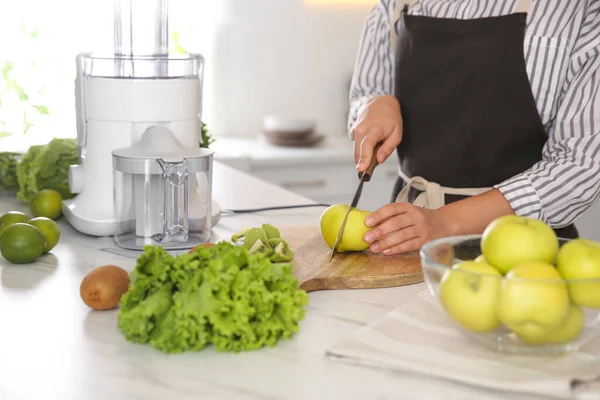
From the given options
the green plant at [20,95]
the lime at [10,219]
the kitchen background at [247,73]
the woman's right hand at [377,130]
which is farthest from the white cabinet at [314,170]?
the lime at [10,219]

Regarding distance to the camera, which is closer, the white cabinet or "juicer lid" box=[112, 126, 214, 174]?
"juicer lid" box=[112, 126, 214, 174]

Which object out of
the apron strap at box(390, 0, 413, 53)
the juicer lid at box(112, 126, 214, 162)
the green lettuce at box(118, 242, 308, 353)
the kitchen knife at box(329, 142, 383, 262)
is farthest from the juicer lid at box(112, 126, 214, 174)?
the apron strap at box(390, 0, 413, 53)

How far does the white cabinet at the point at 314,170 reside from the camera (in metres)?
2.97

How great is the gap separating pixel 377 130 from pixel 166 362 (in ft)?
2.40

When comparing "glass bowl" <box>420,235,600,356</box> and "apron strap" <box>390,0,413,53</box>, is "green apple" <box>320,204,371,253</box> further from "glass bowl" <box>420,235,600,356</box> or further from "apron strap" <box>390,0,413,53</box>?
"apron strap" <box>390,0,413,53</box>

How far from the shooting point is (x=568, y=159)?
1.35 m

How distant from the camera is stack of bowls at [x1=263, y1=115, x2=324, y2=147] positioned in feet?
10.3

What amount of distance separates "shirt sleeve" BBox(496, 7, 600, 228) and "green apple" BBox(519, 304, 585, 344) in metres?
0.51

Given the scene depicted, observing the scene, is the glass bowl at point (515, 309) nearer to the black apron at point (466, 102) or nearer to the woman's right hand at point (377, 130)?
the woman's right hand at point (377, 130)

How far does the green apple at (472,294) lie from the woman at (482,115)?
1.32 feet

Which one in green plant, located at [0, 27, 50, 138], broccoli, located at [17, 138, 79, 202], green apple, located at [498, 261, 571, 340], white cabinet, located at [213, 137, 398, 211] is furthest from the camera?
green plant, located at [0, 27, 50, 138]

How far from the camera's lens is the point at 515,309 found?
0.79 meters

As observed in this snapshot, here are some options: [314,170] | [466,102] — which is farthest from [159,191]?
[314,170]

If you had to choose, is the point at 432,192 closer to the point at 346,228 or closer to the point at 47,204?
the point at 346,228
